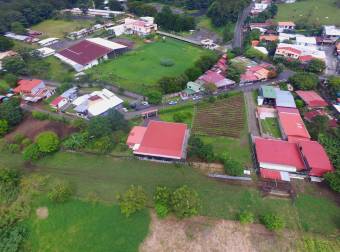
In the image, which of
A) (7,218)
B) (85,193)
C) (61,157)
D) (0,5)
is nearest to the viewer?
(7,218)

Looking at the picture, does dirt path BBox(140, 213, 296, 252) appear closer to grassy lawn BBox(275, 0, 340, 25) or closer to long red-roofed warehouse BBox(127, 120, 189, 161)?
long red-roofed warehouse BBox(127, 120, 189, 161)

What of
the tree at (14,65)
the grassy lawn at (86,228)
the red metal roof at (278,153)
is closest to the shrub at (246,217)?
the red metal roof at (278,153)

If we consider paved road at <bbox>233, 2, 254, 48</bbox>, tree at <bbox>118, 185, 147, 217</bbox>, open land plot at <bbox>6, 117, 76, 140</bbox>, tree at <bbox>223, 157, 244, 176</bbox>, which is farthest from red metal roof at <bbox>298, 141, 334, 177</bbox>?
paved road at <bbox>233, 2, 254, 48</bbox>

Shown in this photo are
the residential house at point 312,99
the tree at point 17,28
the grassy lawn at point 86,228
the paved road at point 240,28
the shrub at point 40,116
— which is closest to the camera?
the grassy lawn at point 86,228

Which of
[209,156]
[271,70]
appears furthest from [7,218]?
[271,70]

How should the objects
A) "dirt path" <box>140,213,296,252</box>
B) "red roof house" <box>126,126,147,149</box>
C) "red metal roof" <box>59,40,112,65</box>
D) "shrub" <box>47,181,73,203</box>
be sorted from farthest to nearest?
1. "red metal roof" <box>59,40,112,65</box>
2. "red roof house" <box>126,126,147,149</box>
3. "shrub" <box>47,181,73,203</box>
4. "dirt path" <box>140,213,296,252</box>

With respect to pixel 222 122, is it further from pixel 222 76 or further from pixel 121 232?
pixel 121 232

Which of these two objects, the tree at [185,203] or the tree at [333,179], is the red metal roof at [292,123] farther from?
the tree at [185,203]
